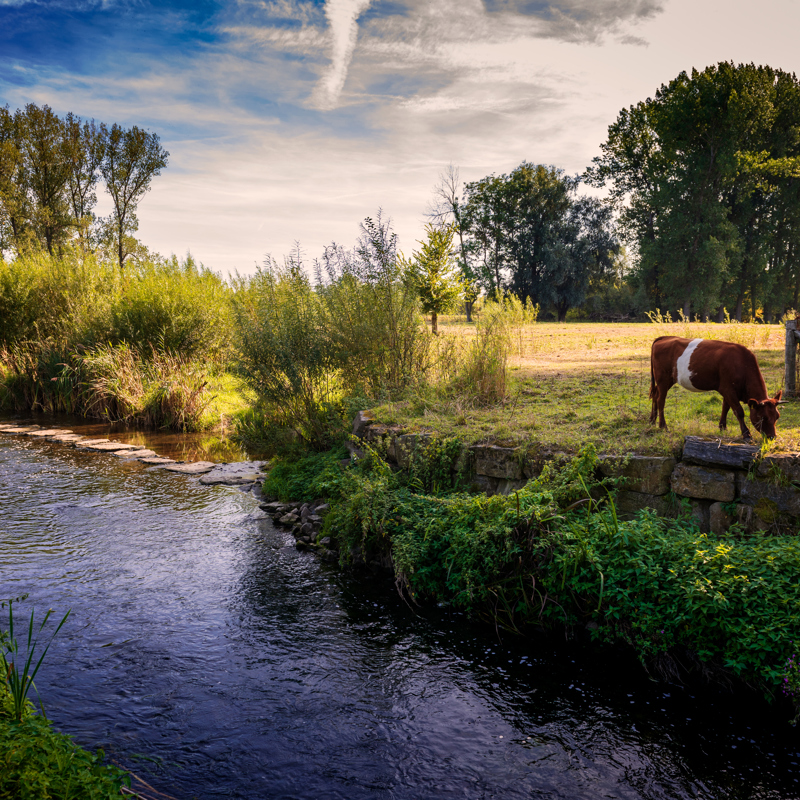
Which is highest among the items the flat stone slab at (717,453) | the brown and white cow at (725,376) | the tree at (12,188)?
the tree at (12,188)

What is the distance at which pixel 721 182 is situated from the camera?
114ft

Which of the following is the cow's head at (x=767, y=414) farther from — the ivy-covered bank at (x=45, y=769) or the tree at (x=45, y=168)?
the tree at (x=45, y=168)

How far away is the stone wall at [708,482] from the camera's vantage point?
452 cm

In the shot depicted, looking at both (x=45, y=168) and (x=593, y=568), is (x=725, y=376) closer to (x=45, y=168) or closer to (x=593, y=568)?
(x=593, y=568)

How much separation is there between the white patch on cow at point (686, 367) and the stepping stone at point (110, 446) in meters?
9.61

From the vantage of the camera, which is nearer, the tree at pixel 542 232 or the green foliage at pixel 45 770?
the green foliage at pixel 45 770

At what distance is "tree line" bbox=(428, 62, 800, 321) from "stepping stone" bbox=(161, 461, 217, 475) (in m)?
21.5

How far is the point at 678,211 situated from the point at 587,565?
37.1 metres

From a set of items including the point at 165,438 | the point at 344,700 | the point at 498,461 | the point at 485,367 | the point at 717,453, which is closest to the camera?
the point at 344,700

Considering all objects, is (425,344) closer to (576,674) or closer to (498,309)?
(498,309)

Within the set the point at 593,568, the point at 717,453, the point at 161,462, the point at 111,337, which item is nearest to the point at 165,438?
the point at 161,462

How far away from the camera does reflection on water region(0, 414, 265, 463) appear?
1081cm

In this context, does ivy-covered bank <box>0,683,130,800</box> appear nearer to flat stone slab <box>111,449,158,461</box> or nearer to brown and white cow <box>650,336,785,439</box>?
brown and white cow <box>650,336,785,439</box>

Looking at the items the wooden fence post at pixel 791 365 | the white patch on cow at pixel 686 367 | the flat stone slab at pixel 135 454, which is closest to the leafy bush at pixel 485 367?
the white patch on cow at pixel 686 367
